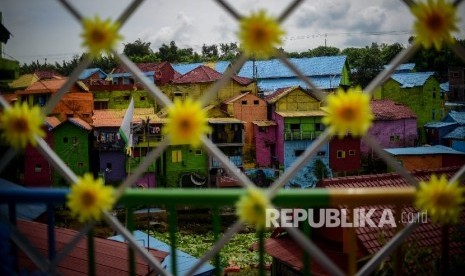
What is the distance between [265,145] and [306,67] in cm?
670

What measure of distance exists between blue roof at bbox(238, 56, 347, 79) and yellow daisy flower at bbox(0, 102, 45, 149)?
19805 mm

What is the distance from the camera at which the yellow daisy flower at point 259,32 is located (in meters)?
0.86

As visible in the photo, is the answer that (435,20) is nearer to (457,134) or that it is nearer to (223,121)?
(223,121)

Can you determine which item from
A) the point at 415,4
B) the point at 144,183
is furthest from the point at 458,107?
the point at 415,4

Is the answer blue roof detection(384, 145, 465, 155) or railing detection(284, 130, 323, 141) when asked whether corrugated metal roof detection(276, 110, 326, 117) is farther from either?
blue roof detection(384, 145, 465, 155)

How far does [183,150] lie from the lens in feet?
55.2

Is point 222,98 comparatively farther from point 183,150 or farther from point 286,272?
point 286,272

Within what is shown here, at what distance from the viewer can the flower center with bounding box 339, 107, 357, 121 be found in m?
0.84

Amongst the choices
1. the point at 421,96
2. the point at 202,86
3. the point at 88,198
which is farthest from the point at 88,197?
the point at 421,96

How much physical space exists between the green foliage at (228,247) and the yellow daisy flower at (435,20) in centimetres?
968

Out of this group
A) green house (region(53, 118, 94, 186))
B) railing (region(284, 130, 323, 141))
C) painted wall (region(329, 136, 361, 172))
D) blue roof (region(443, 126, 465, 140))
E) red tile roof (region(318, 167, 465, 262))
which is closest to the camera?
red tile roof (region(318, 167, 465, 262))

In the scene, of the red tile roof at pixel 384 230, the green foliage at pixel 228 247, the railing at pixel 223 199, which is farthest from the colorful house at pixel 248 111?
the railing at pixel 223 199

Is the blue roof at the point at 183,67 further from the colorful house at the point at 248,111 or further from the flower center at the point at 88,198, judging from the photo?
the flower center at the point at 88,198

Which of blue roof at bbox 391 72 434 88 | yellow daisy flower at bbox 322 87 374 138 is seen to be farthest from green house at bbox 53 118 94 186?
yellow daisy flower at bbox 322 87 374 138
